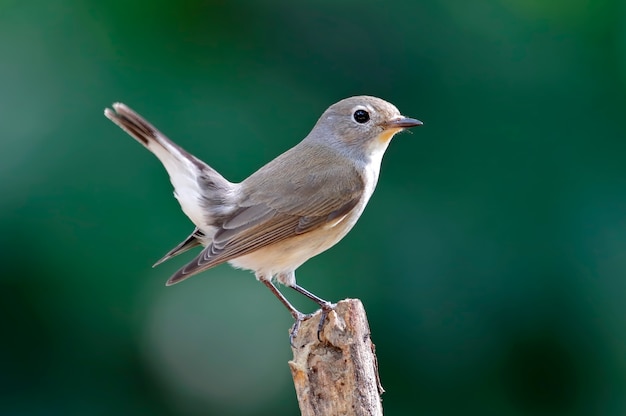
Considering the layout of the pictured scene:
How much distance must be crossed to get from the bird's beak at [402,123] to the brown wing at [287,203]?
0.25 metres

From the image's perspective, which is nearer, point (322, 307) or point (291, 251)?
point (322, 307)

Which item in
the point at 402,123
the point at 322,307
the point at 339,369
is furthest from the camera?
the point at 402,123

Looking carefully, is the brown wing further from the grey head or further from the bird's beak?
the bird's beak

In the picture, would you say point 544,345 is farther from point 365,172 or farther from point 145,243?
point 145,243

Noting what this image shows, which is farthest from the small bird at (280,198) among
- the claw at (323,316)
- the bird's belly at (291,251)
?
the claw at (323,316)

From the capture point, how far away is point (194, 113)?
4.61m

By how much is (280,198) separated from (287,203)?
0.04 metres

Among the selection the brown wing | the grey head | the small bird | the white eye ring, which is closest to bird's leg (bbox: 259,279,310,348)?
the small bird

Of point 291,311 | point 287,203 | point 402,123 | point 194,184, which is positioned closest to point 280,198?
point 287,203

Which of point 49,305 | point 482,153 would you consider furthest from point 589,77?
point 49,305

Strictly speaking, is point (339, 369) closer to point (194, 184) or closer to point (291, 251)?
point (291, 251)

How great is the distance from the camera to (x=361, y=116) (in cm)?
415

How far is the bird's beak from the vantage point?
3.95 m

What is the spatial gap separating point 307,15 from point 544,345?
2.19 metres
